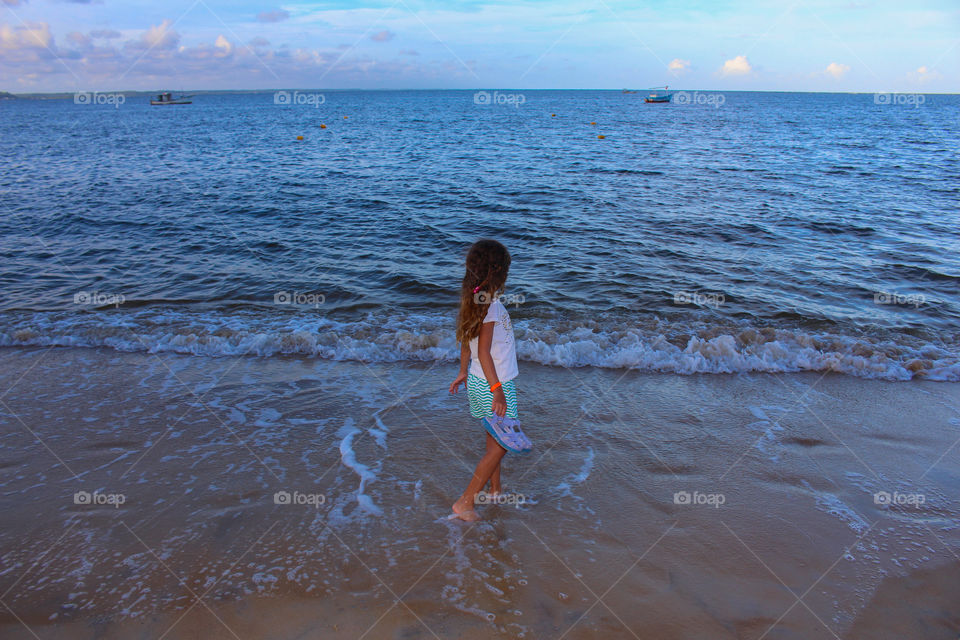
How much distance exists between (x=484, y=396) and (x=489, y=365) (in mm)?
319

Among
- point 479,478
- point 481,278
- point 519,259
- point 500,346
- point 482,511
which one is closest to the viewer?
point 481,278

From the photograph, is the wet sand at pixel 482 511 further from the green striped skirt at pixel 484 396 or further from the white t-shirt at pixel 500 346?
the white t-shirt at pixel 500 346

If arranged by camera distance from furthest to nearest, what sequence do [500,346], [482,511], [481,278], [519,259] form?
[519,259] → [482,511] → [500,346] → [481,278]

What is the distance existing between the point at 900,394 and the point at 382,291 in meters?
7.99

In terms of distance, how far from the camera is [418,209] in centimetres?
1673

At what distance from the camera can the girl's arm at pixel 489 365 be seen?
3684mm

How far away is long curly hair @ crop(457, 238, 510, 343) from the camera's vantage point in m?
3.65

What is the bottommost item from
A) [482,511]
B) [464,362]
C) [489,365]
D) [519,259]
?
[482,511]

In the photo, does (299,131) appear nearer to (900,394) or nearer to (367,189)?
(367,189)

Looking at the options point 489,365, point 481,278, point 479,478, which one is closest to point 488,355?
point 489,365

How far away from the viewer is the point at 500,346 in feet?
12.5

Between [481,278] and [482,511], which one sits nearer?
[481,278]

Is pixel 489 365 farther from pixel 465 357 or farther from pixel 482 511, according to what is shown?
pixel 482 511

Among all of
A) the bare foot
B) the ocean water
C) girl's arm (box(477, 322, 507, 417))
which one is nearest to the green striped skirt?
girl's arm (box(477, 322, 507, 417))
